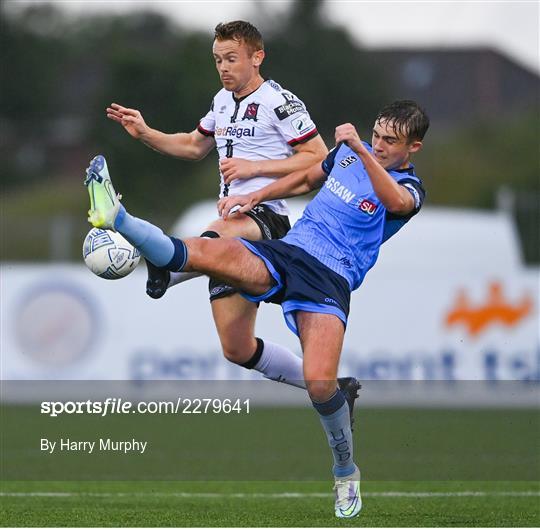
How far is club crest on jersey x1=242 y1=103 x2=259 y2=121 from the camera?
8969 millimetres

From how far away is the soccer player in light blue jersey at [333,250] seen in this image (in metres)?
8.16

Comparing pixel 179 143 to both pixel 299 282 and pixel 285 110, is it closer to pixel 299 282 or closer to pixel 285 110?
pixel 285 110

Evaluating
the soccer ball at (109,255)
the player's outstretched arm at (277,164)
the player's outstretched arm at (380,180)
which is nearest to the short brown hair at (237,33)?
the player's outstretched arm at (277,164)

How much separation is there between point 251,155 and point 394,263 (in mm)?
10591

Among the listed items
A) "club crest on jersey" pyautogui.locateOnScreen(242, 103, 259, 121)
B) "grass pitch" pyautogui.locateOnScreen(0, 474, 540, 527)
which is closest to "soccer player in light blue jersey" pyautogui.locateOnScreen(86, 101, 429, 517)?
"club crest on jersey" pyautogui.locateOnScreen(242, 103, 259, 121)

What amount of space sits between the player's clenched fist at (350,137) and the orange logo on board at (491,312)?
8949 mm

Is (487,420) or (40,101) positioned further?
(40,101)

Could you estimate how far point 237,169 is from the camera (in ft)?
28.7

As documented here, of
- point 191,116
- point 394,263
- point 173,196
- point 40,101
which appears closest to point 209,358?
point 394,263

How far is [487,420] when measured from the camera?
1567 cm

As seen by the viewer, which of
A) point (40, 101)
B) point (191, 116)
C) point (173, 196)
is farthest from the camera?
point (40, 101)

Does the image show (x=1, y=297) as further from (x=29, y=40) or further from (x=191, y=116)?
(x=29, y=40)

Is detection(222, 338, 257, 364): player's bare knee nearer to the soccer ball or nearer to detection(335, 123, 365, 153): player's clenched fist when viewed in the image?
the soccer ball

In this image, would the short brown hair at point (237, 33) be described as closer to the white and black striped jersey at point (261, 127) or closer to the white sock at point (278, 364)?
the white and black striped jersey at point (261, 127)
